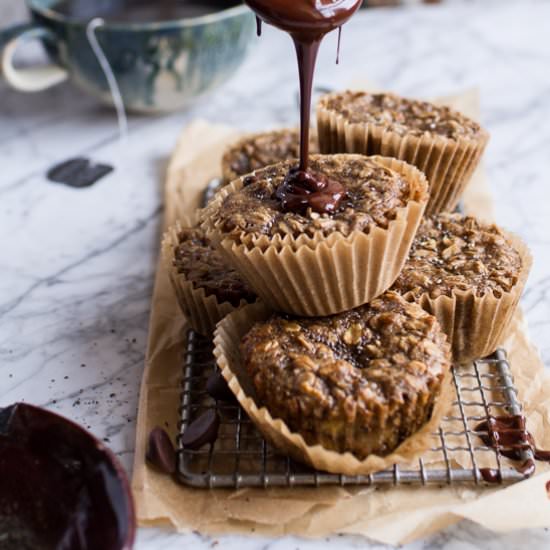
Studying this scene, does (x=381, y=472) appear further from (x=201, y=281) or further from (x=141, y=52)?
(x=141, y=52)

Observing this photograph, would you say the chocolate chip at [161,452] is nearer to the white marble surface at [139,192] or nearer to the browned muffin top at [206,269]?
the white marble surface at [139,192]

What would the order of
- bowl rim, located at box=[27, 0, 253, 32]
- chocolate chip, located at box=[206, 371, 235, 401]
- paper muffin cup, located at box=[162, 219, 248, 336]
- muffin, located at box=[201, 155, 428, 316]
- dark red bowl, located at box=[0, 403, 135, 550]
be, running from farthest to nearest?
bowl rim, located at box=[27, 0, 253, 32] → paper muffin cup, located at box=[162, 219, 248, 336] → chocolate chip, located at box=[206, 371, 235, 401] → muffin, located at box=[201, 155, 428, 316] → dark red bowl, located at box=[0, 403, 135, 550]

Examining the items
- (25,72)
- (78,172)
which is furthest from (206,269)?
(25,72)

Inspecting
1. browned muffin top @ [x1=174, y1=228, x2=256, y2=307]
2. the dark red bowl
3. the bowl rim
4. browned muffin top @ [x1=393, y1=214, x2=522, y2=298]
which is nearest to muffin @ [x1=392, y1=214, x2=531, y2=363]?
browned muffin top @ [x1=393, y1=214, x2=522, y2=298]

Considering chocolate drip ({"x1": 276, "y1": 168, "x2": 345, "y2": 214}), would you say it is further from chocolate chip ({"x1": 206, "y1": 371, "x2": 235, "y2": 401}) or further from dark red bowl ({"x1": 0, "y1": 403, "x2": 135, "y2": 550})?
dark red bowl ({"x1": 0, "y1": 403, "x2": 135, "y2": 550})

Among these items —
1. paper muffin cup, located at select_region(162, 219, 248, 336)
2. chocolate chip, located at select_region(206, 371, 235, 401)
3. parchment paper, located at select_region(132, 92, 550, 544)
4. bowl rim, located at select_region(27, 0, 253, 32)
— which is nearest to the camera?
parchment paper, located at select_region(132, 92, 550, 544)

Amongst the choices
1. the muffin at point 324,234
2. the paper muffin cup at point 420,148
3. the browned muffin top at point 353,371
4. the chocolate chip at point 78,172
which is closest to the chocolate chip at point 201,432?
the browned muffin top at point 353,371
